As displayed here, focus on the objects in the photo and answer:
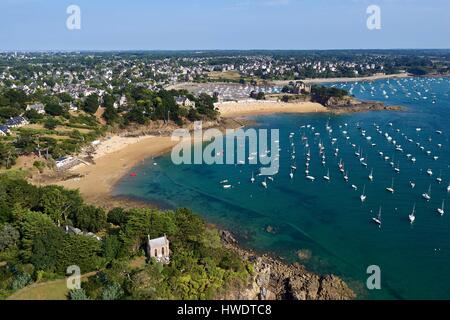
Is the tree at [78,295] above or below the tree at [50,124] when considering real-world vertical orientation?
below

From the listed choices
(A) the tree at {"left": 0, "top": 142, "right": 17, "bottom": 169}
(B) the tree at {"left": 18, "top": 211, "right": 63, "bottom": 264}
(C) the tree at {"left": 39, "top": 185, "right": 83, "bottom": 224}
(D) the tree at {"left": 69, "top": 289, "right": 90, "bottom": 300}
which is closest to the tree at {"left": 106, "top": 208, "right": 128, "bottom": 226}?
(C) the tree at {"left": 39, "top": 185, "right": 83, "bottom": 224}

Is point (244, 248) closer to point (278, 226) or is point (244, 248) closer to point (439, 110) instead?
point (278, 226)

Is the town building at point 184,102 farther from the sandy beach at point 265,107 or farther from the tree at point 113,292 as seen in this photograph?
the tree at point 113,292

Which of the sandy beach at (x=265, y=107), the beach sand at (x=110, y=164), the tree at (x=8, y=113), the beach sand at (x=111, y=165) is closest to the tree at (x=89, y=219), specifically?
the beach sand at (x=111, y=165)

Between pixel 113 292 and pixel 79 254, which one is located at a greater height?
pixel 79 254

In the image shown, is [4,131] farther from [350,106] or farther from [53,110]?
[350,106]

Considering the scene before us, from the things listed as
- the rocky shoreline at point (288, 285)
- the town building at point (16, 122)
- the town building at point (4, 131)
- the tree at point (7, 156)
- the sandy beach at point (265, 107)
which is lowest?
the rocky shoreline at point (288, 285)

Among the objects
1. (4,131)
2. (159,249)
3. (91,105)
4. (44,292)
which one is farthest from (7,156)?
(44,292)
